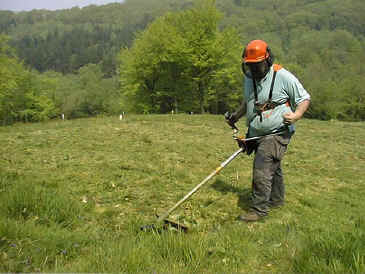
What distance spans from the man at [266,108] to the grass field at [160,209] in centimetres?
62

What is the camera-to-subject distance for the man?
437cm

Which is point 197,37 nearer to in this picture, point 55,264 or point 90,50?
point 55,264

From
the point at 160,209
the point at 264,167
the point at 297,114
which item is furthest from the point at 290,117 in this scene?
the point at 160,209

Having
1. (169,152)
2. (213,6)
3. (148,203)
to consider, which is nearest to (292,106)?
(148,203)

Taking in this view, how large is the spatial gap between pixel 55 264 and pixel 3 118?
5886 centimetres

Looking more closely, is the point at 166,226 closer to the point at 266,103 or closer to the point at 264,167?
the point at 264,167

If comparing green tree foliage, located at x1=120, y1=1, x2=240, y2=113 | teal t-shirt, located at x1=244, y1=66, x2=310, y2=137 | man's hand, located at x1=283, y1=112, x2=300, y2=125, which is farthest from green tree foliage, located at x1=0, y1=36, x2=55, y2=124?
man's hand, located at x1=283, y1=112, x2=300, y2=125

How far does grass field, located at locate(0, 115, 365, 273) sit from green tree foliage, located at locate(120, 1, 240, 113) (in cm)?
2354

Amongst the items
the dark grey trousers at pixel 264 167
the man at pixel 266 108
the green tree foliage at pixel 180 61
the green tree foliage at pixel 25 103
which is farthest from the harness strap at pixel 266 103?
the green tree foliage at pixel 25 103

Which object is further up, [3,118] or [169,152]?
[169,152]

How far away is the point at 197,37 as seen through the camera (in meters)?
31.8

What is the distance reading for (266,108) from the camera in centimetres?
452

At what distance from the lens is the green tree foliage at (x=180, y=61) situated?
32.1m

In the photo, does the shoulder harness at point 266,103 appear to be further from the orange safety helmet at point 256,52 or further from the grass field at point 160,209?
the grass field at point 160,209
